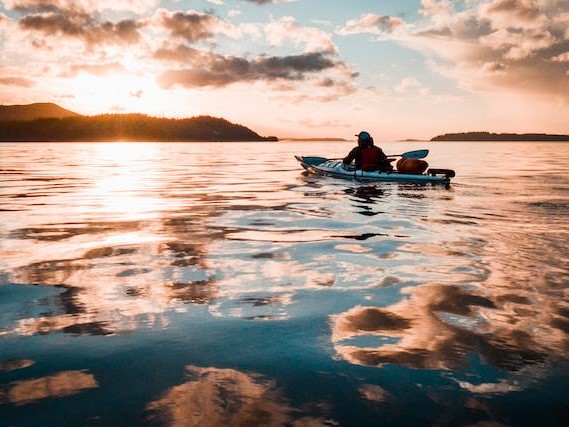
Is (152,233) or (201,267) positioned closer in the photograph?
(201,267)

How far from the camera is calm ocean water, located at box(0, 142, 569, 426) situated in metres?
3.40

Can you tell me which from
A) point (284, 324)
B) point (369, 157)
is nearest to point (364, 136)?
point (369, 157)

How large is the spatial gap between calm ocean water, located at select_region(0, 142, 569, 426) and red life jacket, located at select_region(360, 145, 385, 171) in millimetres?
10680

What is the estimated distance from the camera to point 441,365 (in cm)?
405

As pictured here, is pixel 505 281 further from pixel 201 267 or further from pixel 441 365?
pixel 201 267

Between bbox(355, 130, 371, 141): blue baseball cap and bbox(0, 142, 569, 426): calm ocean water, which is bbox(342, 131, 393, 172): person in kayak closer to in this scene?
bbox(355, 130, 371, 141): blue baseball cap

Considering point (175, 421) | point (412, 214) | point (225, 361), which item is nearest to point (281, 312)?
point (225, 361)

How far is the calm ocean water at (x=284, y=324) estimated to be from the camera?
11.2ft

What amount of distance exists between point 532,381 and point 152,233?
8.32 meters

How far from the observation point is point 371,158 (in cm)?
2192

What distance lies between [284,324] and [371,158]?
58.2 ft

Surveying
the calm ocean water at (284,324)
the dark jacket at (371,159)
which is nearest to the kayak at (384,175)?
the dark jacket at (371,159)

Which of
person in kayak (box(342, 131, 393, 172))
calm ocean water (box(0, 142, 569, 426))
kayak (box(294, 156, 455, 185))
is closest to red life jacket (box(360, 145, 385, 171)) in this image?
person in kayak (box(342, 131, 393, 172))

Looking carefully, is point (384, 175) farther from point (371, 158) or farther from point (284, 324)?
point (284, 324)
